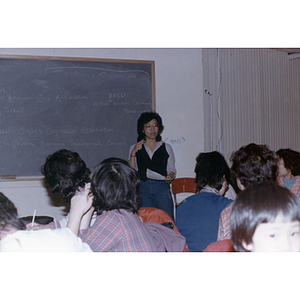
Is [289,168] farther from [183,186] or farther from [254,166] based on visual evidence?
[183,186]

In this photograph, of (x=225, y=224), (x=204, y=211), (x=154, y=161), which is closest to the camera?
(x=225, y=224)

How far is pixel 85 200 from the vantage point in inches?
52.6

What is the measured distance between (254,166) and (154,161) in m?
1.39

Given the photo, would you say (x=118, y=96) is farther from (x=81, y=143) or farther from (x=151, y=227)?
(x=151, y=227)

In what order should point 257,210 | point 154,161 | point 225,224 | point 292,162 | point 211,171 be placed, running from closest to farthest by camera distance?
1. point 257,210
2. point 225,224
3. point 211,171
4. point 292,162
5. point 154,161

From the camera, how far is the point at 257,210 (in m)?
0.96

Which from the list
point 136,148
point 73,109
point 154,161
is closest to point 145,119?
point 136,148

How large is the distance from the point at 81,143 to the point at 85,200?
192 cm

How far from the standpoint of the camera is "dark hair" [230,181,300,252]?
0.96m

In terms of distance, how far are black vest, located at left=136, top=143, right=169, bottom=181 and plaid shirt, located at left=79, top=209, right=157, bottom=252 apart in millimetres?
1587

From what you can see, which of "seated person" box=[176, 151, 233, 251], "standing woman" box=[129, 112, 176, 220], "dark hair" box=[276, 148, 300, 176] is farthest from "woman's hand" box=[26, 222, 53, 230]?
"dark hair" box=[276, 148, 300, 176]

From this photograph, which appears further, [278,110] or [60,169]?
[278,110]
